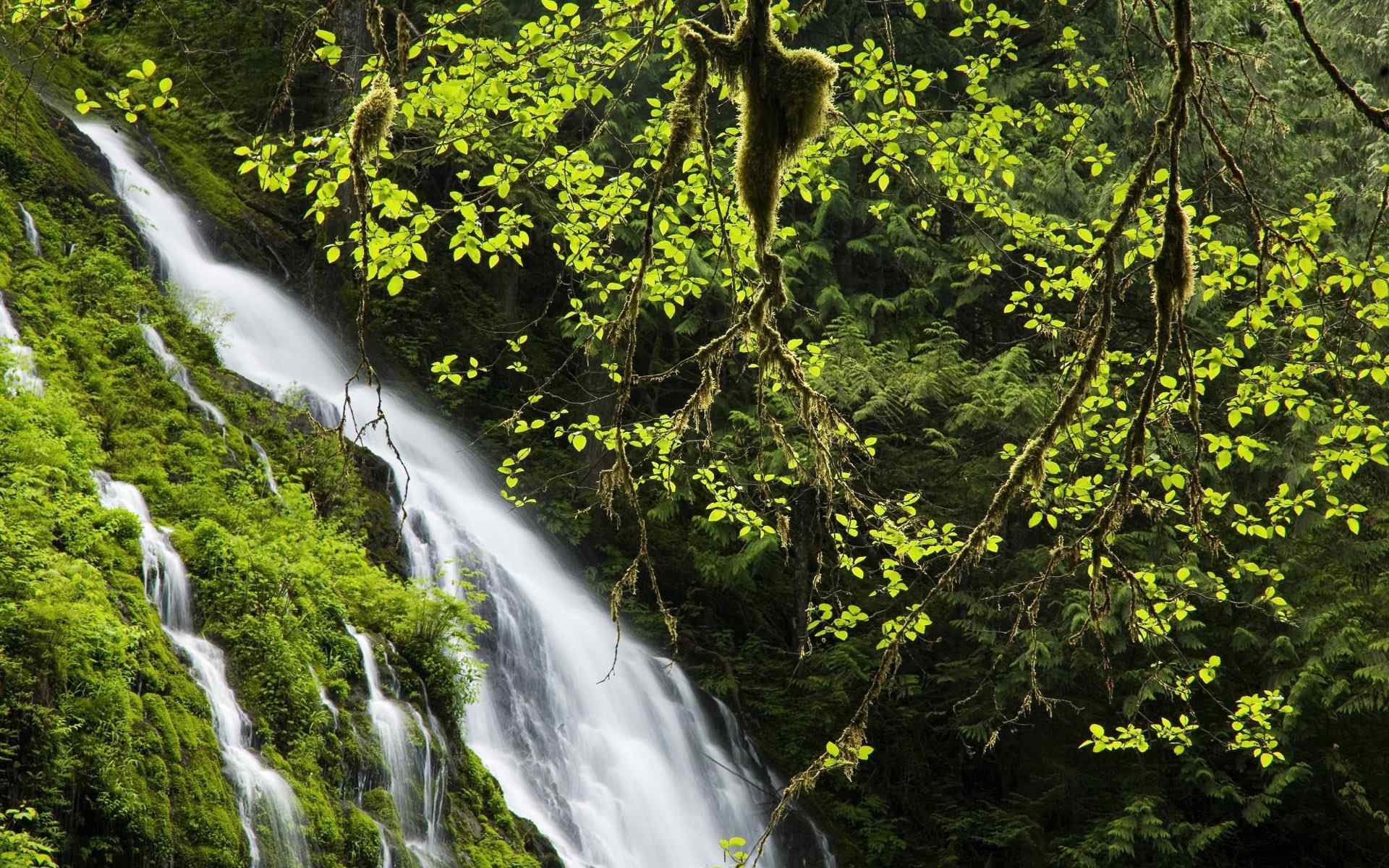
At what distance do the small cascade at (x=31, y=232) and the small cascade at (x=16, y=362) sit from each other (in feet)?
4.20

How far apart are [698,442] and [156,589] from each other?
13.5 ft

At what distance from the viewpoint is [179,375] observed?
9.10 metres

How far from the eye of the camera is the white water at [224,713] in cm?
582

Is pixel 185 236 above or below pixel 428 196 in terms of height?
below

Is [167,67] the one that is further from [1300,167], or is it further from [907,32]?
[1300,167]

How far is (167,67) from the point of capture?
16.2 m

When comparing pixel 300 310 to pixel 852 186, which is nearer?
pixel 300 310

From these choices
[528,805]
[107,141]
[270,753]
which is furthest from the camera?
[107,141]

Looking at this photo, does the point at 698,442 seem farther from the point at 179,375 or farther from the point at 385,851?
the point at 179,375

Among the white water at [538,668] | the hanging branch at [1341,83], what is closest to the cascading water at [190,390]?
the white water at [538,668]

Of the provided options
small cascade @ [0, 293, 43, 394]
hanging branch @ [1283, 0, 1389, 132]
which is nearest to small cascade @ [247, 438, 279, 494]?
small cascade @ [0, 293, 43, 394]

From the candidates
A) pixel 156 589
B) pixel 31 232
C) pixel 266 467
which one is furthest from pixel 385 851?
pixel 31 232

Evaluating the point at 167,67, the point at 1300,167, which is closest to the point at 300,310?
the point at 167,67

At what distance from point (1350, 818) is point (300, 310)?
42.6ft
